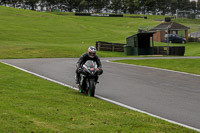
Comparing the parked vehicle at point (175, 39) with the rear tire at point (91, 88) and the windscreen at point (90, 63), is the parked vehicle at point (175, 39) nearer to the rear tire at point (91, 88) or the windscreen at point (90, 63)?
the windscreen at point (90, 63)

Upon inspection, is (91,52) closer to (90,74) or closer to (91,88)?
(90,74)

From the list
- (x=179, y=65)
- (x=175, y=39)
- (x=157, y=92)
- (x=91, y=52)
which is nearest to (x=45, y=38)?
(x=175, y=39)

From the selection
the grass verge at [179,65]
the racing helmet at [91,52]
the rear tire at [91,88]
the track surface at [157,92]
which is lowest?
the grass verge at [179,65]

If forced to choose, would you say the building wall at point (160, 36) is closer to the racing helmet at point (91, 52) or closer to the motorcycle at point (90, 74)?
the racing helmet at point (91, 52)

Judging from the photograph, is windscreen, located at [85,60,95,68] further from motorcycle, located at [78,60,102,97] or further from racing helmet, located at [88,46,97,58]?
racing helmet, located at [88,46,97,58]

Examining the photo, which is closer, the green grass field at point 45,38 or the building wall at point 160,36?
the green grass field at point 45,38

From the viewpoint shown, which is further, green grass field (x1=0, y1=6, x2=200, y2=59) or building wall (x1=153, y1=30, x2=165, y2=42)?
building wall (x1=153, y1=30, x2=165, y2=42)

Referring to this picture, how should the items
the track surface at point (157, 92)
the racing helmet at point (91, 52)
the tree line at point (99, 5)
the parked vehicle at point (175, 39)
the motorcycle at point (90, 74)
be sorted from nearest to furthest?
the track surface at point (157, 92) < the motorcycle at point (90, 74) < the racing helmet at point (91, 52) < the parked vehicle at point (175, 39) < the tree line at point (99, 5)

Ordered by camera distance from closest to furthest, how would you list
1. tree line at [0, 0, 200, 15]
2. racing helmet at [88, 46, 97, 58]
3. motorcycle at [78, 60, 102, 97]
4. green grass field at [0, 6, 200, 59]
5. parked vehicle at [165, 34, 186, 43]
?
motorcycle at [78, 60, 102, 97]
racing helmet at [88, 46, 97, 58]
green grass field at [0, 6, 200, 59]
parked vehicle at [165, 34, 186, 43]
tree line at [0, 0, 200, 15]

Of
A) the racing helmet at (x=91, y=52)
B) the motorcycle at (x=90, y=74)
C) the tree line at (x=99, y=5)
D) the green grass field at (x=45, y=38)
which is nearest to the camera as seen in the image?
the motorcycle at (x=90, y=74)

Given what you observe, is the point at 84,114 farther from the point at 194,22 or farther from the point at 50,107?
the point at 194,22

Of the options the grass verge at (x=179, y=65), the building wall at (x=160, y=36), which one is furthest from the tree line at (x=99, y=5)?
the grass verge at (x=179, y=65)

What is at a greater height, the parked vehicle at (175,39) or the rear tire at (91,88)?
the rear tire at (91,88)

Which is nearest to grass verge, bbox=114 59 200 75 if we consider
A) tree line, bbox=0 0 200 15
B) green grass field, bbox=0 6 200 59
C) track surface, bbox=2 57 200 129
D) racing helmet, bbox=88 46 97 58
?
track surface, bbox=2 57 200 129
